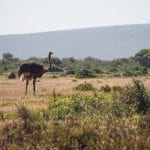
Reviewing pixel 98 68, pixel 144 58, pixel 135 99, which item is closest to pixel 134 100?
pixel 135 99

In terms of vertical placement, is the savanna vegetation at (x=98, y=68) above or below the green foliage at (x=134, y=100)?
above

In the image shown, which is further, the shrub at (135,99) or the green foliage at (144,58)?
the green foliage at (144,58)

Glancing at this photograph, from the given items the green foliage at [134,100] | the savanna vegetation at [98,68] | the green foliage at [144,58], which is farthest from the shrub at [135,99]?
the green foliage at [144,58]

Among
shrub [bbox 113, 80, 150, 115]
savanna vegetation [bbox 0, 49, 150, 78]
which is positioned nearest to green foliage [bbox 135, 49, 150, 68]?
savanna vegetation [bbox 0, 49, 150, 78]

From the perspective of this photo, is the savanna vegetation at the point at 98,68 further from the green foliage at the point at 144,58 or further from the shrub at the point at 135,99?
the shrub at the point at 135,99

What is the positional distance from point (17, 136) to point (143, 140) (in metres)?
2.41

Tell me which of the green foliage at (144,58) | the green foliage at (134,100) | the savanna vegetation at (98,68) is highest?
the green foliage at (144,58)

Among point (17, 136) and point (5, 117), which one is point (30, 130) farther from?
point (5, 117)

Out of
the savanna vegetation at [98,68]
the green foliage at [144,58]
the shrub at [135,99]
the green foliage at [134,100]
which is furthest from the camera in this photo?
the green foliage at [144,58]

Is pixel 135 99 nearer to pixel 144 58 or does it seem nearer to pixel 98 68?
pixel 98 68

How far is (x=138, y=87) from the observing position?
14148 millimetres

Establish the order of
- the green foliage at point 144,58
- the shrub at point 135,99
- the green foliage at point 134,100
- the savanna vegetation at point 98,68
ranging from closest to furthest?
the green foliage at point 134,100 → the shrub at point 135,99 → the savanna vegetation at point 98,68 → the green foliage at point 144,58

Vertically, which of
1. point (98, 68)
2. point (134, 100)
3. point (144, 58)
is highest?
point (144, 58)

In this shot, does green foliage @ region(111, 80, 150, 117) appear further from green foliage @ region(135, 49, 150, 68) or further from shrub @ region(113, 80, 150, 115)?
green foliage @ region(135, 49, 150, 68)
